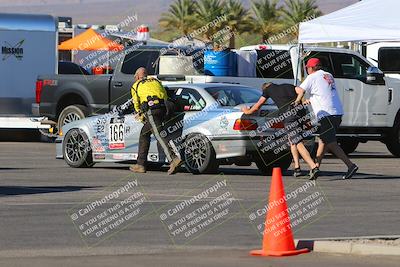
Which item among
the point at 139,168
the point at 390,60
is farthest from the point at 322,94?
the point at 390,60

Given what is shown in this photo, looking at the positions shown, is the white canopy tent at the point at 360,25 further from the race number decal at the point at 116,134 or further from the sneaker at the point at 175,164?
the race number decal at the point at 116,134

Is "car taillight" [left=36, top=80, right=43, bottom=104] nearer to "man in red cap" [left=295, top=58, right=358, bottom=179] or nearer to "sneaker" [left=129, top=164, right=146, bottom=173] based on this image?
"sneaker" [left=129, top=164, right=146, bottom=173]

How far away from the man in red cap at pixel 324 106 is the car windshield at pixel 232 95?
1020 millimetres

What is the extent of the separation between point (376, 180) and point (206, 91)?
314 cm

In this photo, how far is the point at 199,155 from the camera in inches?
768

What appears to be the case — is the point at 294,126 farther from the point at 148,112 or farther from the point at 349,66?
the point at 349,66

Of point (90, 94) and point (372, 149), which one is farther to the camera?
point (372, 149)

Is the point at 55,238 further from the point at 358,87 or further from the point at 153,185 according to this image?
the point at 358,87

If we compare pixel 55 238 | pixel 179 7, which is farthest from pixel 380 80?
pixel 179 7

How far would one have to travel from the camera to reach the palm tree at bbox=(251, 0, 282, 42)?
84438 millimetres

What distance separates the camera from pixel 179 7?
9306 cm

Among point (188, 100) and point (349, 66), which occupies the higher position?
point (349, 66)

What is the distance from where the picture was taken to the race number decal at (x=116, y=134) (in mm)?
20547

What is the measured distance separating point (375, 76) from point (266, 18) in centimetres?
6116
